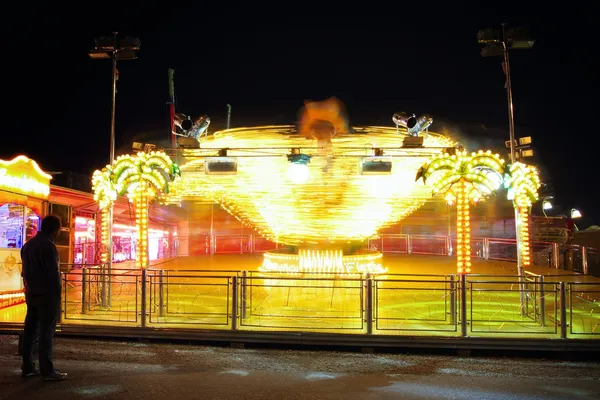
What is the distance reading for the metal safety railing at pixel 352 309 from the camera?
328 inches

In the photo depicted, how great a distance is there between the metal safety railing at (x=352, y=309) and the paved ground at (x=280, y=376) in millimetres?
583

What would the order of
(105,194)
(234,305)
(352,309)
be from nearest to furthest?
(234,305), (352,309), (105,194)

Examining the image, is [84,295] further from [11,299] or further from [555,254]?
[555,254]

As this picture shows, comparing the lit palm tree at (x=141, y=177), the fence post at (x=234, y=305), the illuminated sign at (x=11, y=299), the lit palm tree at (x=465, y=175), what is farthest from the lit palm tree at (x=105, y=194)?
the lit palm tree at (x=465, y=175)

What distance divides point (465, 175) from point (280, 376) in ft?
19.0

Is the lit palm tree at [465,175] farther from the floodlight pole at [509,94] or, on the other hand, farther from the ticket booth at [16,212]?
the ticket booth at [16,212]

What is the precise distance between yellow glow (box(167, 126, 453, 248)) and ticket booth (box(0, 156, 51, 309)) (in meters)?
3.72

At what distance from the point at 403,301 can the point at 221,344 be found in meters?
4.78

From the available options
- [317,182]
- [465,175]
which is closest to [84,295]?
[317,182]

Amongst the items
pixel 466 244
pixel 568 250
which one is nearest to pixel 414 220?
pixel 568 250

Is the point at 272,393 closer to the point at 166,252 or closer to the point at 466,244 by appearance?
the point at 466,244

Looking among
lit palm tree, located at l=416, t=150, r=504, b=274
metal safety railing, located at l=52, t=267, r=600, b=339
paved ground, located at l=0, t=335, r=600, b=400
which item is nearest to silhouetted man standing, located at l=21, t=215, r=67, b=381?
paved ground, located at l=0, t=335, r=600, b=400

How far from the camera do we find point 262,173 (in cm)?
1380

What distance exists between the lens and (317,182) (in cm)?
1375
